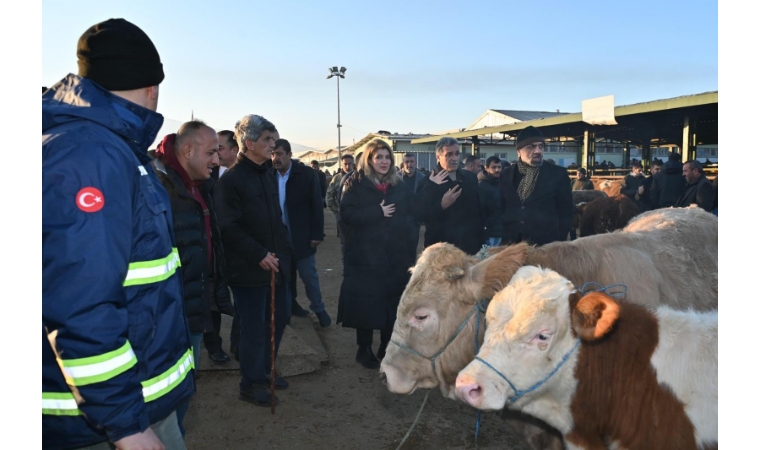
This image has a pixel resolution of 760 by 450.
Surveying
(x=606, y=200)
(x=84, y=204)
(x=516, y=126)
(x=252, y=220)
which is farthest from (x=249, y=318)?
(x=516, y=126)

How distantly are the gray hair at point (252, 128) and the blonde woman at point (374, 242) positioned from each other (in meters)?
1.12

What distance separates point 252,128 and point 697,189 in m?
7.94

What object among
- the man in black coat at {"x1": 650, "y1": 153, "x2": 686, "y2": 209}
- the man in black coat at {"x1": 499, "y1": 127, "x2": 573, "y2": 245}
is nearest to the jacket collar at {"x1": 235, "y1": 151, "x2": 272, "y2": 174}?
the man in black coat at {"x1": 499, "y1": 127, "x2": 573, "y2": 245}

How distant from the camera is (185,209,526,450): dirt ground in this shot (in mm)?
3811

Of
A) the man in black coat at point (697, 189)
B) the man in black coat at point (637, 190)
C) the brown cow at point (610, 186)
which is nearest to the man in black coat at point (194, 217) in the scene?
the man in black coat at point (697, 189)

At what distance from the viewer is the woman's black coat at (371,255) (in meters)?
4.90

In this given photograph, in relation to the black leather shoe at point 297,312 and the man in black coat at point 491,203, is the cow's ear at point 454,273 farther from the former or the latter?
the black leather shoe at point 297,312

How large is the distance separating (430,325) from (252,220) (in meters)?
1.74

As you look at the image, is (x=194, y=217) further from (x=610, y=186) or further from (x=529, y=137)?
(x=610, y=186)

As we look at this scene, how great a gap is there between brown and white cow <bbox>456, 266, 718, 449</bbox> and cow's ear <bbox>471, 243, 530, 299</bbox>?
50cm

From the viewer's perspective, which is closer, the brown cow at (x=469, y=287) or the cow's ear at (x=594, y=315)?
the cow's ear at (x=594, y=315)

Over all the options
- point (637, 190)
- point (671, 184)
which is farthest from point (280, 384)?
point (637, 190)

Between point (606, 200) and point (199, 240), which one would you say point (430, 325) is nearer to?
point (199, 240)

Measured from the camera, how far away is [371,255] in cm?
491
